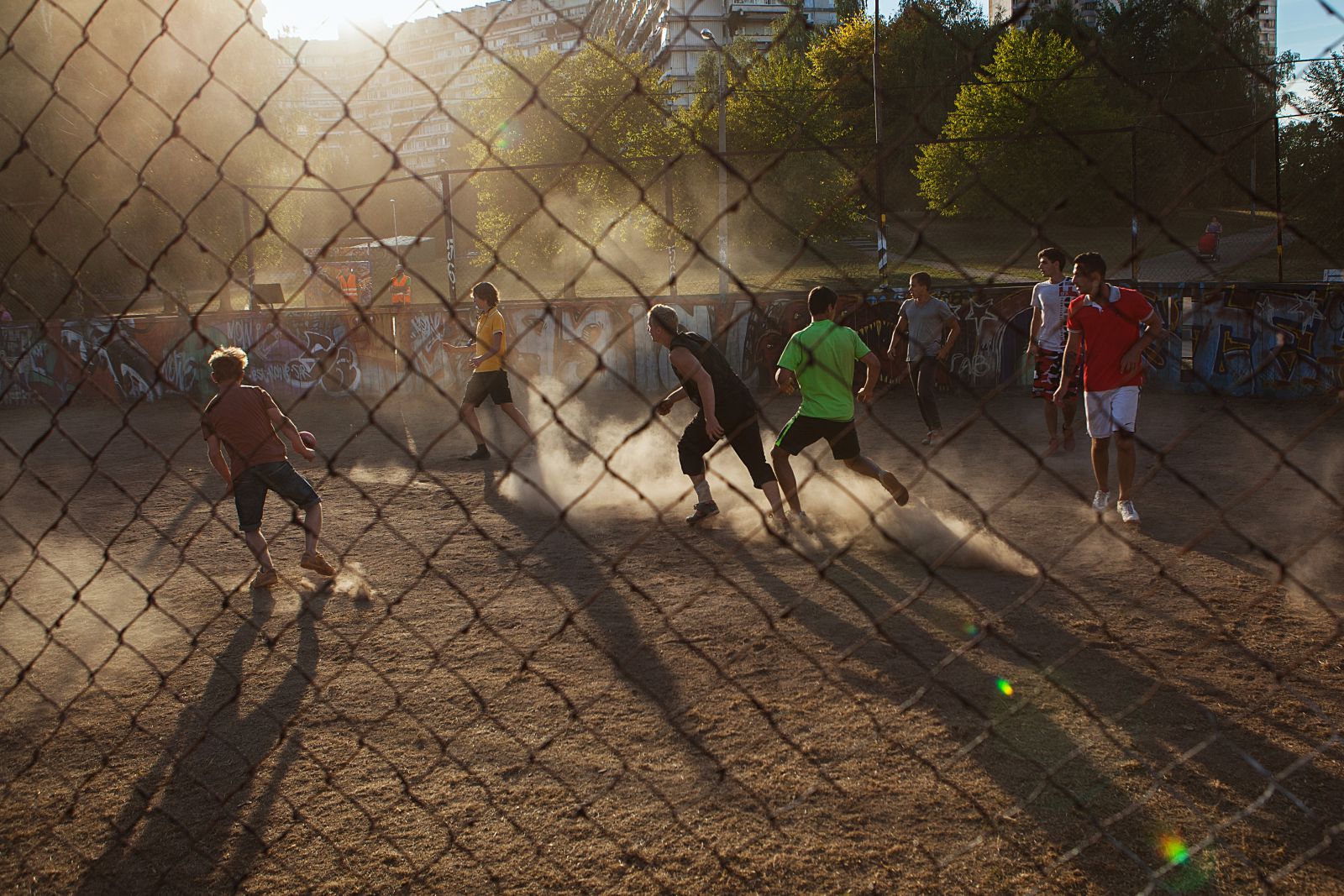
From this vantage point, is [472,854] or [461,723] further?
[461,723]

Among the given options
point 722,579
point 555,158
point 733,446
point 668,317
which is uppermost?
point 555,158

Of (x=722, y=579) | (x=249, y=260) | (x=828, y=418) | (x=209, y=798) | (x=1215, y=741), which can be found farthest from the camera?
(x=249, y=260)

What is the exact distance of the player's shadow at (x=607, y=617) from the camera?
3723 millimetres

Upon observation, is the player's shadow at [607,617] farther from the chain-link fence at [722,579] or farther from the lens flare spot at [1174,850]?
the lens flare spot at [1174,850]

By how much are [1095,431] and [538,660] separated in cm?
377

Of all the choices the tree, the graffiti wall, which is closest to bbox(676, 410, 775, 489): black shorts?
the tree

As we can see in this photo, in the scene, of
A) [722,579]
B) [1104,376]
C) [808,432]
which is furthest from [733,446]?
[722,579]

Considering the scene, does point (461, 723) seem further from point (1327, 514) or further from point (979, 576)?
point (1327, 514)

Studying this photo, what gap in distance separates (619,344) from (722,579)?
10681mm

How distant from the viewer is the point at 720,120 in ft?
38.3

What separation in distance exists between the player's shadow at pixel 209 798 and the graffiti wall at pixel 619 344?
252 inches

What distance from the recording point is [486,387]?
29.6ft

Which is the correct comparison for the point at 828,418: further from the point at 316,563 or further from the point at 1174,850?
the point at 1174,850

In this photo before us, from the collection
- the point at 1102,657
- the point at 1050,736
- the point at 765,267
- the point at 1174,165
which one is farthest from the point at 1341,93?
the point at 765,267
